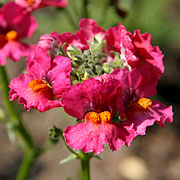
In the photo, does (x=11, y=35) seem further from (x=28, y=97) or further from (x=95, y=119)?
(x=95, y=119)

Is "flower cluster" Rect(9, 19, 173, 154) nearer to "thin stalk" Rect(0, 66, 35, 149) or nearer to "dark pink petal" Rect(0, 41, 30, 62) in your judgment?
"dark pink petal" Rect(0, 41, 30, 62)

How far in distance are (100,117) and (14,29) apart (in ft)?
5.01

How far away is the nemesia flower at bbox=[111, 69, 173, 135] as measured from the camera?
208 cm

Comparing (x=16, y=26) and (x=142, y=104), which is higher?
(x=16, y=26)

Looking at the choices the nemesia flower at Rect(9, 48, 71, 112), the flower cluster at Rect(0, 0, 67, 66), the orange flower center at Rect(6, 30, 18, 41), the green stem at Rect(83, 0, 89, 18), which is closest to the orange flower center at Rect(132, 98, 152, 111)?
the nemesia flower at Rect(9, 48, 71, 112)

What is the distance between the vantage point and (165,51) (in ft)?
19.6

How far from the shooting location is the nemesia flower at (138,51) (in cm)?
215

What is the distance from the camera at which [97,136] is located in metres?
2.01

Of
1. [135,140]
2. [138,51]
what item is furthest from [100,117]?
[135,140]

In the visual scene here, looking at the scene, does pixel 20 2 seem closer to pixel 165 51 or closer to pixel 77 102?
pixel 77 102

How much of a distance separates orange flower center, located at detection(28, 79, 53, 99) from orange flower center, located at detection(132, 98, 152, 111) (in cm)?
55

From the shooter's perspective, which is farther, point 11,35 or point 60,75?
point 11,35

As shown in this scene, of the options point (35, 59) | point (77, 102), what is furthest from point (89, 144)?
point (35, 59)

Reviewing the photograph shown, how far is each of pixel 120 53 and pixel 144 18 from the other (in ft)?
11.3
